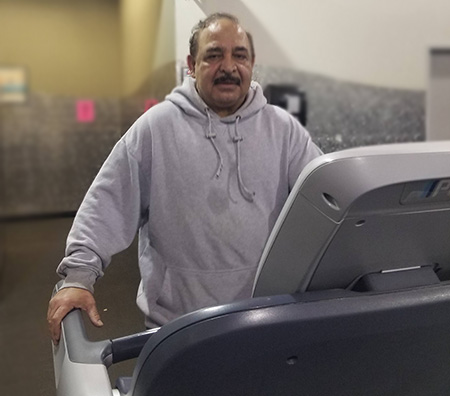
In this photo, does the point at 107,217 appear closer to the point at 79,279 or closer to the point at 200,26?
the point at 79,279

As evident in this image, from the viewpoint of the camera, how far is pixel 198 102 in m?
1.41

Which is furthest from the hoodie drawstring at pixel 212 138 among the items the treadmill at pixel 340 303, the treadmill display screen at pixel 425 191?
the treadmill display screen at pixel 425 191

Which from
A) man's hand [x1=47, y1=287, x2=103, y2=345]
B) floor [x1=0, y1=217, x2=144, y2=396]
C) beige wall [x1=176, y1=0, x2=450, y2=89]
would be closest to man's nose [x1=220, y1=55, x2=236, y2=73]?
beige wall [x1=176, y1=0, x2=450, y2=89]

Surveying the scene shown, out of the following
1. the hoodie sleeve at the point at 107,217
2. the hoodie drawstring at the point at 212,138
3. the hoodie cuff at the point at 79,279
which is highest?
the hoodie drawstring at the point at 212,138

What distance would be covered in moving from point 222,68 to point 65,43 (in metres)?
0.38

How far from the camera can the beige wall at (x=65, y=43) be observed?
1.33 meters

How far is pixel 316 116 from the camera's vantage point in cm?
182

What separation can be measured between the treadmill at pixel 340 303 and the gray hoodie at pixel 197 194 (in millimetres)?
615

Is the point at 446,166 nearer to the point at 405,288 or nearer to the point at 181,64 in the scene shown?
the point at 405,288

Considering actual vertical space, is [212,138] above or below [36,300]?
above

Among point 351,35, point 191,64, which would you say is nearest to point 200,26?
point 191,64

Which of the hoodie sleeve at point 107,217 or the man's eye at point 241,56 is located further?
the man's eye at point 241,56

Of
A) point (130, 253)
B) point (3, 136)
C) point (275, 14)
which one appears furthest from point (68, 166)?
point (275, 14)

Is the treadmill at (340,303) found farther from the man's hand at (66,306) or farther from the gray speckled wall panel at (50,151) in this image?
the gray speckled wall panel at (50,151)
